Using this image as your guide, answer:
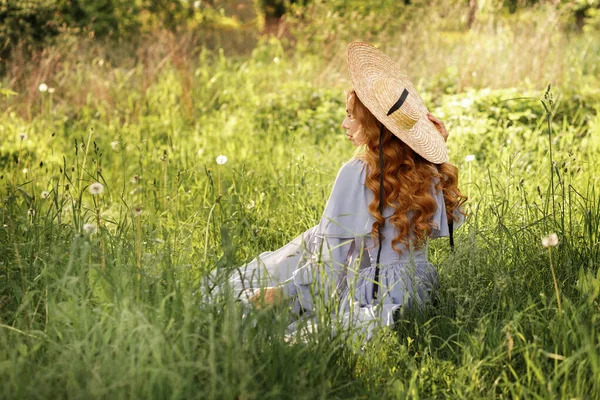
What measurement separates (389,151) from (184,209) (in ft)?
5.25

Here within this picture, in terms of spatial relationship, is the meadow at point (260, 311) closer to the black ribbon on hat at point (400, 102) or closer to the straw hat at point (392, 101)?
the straw hat at point (392, 101)

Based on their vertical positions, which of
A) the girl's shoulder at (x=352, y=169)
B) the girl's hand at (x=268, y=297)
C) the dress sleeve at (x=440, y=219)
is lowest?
the girl's hand at (x=268, y=297)

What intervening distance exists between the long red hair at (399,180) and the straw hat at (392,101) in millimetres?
64

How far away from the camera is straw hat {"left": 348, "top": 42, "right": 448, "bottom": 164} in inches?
114

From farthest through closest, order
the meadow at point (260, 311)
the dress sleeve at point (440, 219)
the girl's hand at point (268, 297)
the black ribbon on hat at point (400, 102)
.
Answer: the dress sleeve at point (440, 219) < the black ribbon on hat at point (400, 102) < the girl's hand at point (268, 297) < the meadow at point (260, 311)

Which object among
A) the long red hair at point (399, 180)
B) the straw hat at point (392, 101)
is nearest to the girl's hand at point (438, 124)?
the straw hat at point (392, 101)

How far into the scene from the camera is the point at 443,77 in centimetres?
731

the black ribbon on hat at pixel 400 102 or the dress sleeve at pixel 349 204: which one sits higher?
the black ribbon on hat at pixel 400 102

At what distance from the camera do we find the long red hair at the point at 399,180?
2.93 metres

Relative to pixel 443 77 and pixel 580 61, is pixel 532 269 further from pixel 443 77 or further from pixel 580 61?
pixel 580 61

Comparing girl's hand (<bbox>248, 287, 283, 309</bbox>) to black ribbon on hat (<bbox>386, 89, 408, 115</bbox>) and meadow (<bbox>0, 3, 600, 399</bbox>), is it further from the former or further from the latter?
black ribbon on hat (<bbox>386, 89, 408, 115</bbox>)

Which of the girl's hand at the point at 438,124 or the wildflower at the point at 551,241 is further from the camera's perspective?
the girl's hand at the point at 438,124

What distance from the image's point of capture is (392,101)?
9.58 ft

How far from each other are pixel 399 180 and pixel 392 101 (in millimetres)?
312
